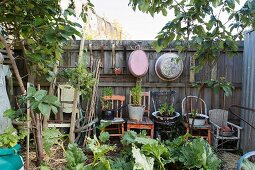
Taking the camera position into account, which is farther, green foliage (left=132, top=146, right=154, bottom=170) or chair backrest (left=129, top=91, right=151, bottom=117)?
chair backrest (left=129, top=91, right=151, bottom=117)

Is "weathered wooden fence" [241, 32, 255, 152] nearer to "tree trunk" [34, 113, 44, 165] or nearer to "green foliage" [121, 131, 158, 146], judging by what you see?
"green foliage" [121, 131, 158, 146]

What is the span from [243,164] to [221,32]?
109 centimetres

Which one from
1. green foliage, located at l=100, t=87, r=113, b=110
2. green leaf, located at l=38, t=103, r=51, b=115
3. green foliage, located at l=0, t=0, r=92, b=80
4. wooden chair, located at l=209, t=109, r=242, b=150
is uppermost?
green foliage, located at l=0, t=0, r=92, b=80

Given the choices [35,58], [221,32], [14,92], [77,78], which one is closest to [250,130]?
[221,32]

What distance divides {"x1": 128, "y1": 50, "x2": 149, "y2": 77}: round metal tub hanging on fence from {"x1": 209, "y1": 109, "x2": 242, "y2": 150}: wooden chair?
1.32 metres

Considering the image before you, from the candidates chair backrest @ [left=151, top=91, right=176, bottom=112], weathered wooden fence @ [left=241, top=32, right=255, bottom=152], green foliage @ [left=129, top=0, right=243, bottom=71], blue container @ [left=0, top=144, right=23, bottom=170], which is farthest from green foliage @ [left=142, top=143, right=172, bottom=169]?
chair backrest @ [left=151, top=91, right=176, bottom=112]

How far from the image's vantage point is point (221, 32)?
2.04 metres

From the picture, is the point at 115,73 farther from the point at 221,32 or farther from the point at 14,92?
the point at 221,32

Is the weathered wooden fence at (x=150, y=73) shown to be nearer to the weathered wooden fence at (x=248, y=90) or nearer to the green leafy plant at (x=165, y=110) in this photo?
the weathered wooden fence at (x=248, y=90)

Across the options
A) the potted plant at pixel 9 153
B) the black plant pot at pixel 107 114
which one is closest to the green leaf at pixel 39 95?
the potted plant at pixel 9 153

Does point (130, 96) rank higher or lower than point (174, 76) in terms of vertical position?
lower

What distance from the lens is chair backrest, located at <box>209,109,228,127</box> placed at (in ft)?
13.0

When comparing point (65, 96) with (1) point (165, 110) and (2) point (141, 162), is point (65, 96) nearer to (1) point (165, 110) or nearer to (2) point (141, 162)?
(1) point (165, 110)

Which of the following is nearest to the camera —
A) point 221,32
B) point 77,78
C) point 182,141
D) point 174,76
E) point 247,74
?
point 221,32
